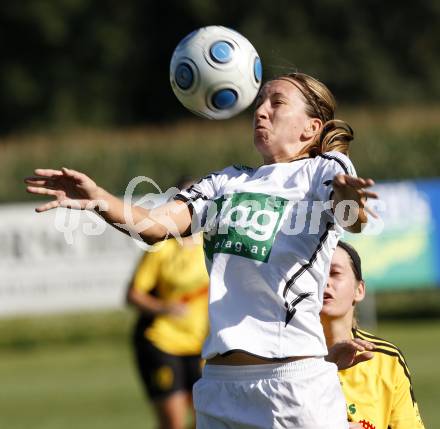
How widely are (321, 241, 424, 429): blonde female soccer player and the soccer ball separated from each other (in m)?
0.75

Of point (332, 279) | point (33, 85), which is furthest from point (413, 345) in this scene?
point (33, 85)

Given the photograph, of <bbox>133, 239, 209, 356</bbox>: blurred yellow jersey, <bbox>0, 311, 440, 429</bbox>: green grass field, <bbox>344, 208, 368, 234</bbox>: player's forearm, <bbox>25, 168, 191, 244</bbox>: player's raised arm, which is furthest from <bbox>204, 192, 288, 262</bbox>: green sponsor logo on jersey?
<bbox>0, 311, 440, 429</bbox>: green grass field

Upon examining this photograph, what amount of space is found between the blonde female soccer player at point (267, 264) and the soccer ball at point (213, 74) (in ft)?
1.81

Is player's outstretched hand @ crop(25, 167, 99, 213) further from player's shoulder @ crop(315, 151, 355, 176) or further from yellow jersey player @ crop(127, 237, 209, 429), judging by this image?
yellow jersey player @ crop(127, 237, 209, 429)

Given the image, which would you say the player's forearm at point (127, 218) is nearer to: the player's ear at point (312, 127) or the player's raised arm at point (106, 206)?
the player's raised arm at point (106, 206)

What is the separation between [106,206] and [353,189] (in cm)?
81

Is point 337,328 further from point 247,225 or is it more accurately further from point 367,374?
point 247,225

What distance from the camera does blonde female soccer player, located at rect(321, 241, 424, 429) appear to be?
14.9ft

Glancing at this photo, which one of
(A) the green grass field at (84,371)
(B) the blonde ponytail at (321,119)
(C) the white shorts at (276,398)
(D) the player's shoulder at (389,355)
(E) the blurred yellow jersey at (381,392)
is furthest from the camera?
(A) the green grass field at (84,371)

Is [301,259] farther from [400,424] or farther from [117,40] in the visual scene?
[117,40]

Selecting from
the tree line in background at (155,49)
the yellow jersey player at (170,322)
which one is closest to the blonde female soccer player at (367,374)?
the yellow jersey player at (170,322)

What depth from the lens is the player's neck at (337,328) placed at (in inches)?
185

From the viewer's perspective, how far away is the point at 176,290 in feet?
28.2

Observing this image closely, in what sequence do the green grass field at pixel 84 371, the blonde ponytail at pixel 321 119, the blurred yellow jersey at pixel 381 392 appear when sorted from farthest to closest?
the green grass field at pixel 84 371 < the blurred yellow jersey at pixel 381 392 < the blonde ponytail at pixel 321 119
